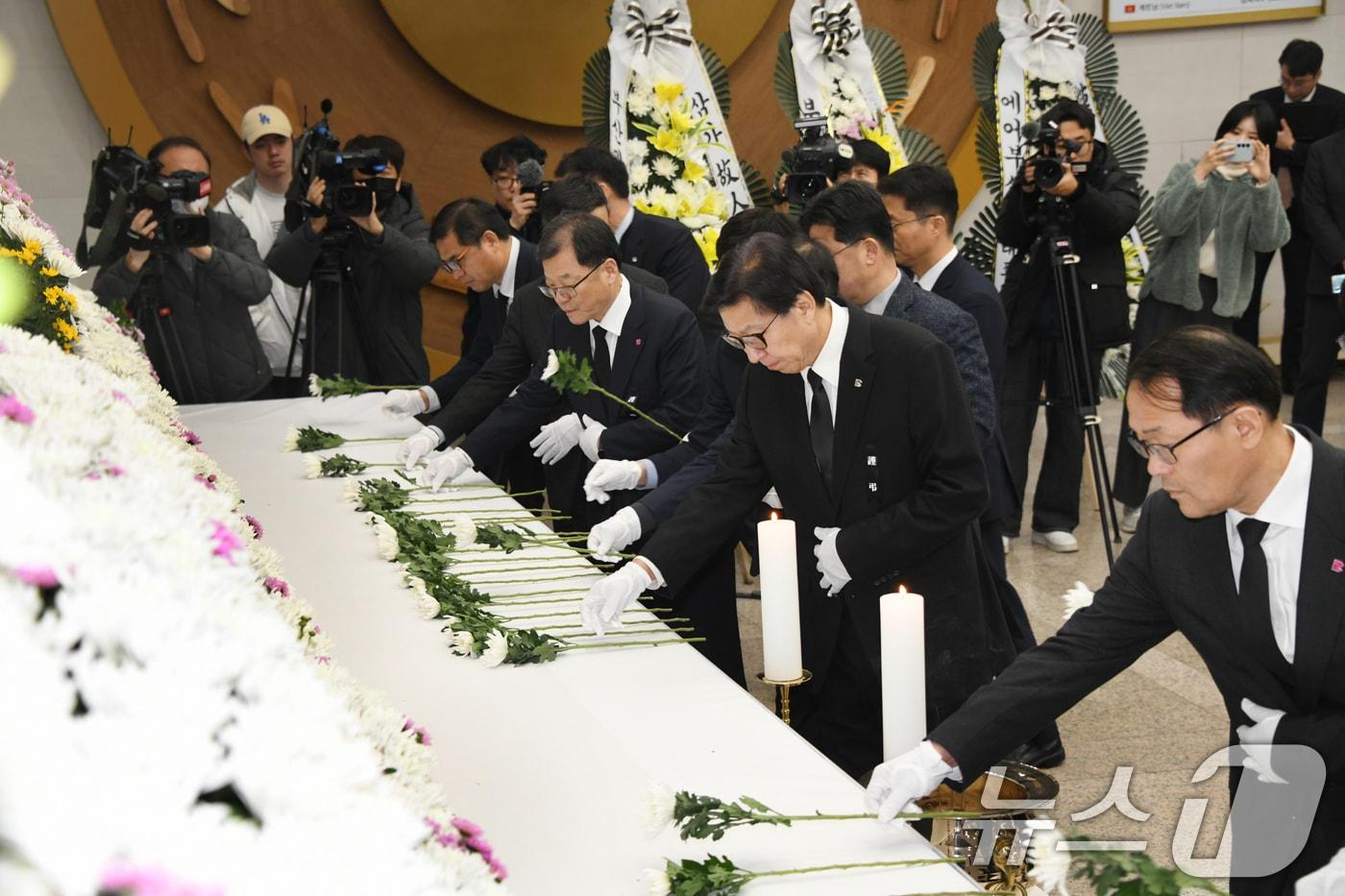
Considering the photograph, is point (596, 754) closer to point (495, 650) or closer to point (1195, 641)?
point (495, 650)

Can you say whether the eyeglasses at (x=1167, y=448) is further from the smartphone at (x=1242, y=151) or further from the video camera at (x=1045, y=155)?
the smartphone at (x=1242, y=151)

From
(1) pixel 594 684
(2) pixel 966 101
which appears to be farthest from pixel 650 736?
(2) pixel 966 101

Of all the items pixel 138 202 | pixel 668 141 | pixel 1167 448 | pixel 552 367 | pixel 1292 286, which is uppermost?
pixel 668 141

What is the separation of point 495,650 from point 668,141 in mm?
4069

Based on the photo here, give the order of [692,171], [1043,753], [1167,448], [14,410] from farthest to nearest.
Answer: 1. [692,171]
2. [1043,753]
3. [1167,448]
4. [14,410]

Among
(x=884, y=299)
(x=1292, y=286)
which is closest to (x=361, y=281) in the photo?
(x=884, y=299)

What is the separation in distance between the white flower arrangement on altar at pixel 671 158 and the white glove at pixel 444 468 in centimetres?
254

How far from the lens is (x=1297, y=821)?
5.61ft

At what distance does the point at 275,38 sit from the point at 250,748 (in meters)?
6.13

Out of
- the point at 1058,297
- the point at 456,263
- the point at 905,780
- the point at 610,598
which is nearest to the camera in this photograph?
the point at 905,780

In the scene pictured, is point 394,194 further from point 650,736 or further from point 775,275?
point 650,736

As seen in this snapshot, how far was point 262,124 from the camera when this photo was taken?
4.88 meters

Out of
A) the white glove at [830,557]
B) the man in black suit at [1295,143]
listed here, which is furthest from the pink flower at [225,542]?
the man in black suit at [1295,143]

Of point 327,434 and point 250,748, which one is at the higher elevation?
point 250,748
